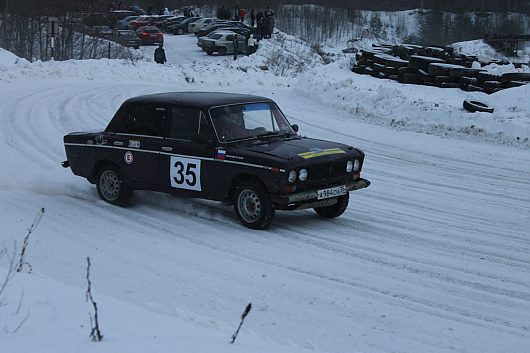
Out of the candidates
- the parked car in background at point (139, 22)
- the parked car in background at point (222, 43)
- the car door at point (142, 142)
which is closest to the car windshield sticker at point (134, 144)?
the car door at point (142, 142)

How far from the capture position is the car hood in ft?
29.4

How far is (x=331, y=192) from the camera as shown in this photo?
9.25 metres

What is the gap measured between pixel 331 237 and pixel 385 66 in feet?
57.1

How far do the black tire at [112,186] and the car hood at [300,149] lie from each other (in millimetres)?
2119

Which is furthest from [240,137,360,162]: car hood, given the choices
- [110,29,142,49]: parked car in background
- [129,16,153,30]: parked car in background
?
[129,16,153,30]: parked car in background

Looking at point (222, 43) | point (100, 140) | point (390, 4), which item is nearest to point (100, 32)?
point (222, 43)

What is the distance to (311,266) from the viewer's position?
307 inches

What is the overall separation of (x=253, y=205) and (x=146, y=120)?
216 cm

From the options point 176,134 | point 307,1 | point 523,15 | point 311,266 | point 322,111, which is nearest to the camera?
point 311,266

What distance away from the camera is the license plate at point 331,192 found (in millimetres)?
9125

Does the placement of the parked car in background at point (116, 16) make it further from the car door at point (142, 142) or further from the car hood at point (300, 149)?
the car hood at point (300, 149)

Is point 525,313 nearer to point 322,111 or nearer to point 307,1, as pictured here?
point 322,111

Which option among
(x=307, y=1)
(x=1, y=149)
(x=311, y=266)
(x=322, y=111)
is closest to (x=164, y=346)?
(x=311, y=266)

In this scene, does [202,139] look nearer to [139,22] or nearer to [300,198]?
[300,198]
